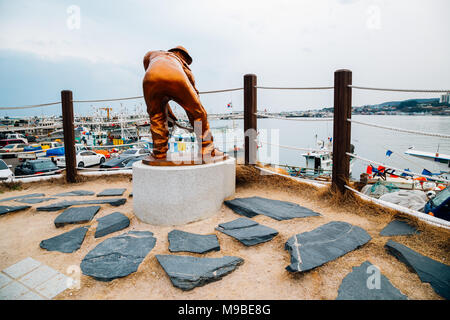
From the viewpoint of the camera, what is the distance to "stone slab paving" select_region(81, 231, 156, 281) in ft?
5.46

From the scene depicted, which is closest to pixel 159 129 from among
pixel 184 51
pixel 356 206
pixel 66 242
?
pixel 184 51

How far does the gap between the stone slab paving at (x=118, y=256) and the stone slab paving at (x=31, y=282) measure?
0.52ft

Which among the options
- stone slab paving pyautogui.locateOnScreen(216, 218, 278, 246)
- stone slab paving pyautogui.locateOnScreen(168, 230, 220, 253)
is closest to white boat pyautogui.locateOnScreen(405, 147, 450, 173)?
stone slab paving pyautogui.locateOnScreen(216, 218, 278, 246)

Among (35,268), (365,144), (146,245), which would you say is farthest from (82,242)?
(365,144)

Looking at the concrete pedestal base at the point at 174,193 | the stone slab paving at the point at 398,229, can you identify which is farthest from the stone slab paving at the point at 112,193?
the stone slab paving at the point at 398,229

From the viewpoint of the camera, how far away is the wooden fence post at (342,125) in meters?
2.63

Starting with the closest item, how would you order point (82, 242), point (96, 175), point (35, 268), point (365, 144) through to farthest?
point (35, 268), point (82, 242), point (96, 175), point (365, 144)

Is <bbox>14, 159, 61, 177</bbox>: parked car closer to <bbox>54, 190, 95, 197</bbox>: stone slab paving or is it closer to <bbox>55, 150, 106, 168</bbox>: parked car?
<bbox>55, 150, 106, 168</bbox>: parked car

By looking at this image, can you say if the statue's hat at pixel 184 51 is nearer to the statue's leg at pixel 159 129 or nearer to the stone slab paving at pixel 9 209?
the statue's leg at pixel 159 129

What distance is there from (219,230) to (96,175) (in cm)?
310

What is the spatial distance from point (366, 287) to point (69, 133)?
439 cm

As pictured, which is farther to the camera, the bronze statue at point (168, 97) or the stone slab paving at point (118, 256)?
the bronze statue at point (168, 97)

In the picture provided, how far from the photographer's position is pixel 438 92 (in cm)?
190
